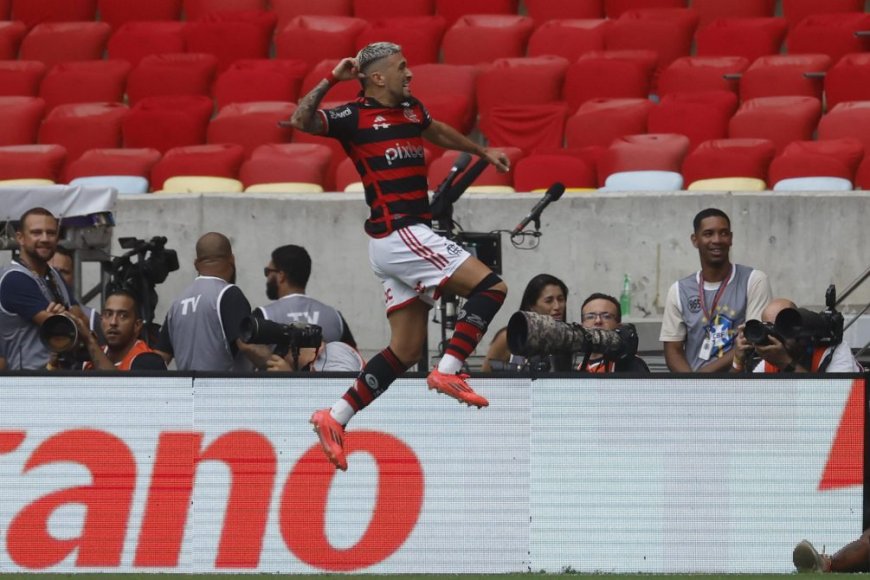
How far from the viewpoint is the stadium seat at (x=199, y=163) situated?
13445mm

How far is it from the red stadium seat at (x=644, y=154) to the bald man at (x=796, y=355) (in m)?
4.53

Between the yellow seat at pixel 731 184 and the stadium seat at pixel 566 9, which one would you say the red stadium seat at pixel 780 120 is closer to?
the yellow seat at pixel 731 184

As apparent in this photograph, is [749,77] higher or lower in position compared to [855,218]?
higher

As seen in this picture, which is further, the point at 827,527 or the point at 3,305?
the point at 3,305

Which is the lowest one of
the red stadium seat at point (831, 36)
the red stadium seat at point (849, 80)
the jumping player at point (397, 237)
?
the jumping player at point (397, 237)

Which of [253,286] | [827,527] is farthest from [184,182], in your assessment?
[827,527]

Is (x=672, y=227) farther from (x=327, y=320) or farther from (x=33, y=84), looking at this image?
(x=33, y=84)

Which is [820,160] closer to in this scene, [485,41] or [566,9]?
[485,41]

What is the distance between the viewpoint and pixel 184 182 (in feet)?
43.6

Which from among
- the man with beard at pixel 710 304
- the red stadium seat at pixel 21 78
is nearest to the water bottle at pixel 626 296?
the man with beard at pixel 710 304

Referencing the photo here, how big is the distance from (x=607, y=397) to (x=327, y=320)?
185cm

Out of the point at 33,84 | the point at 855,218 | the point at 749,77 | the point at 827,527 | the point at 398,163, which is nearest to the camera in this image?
the point at 398,163

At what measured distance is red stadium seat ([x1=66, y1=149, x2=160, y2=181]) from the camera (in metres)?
13.6

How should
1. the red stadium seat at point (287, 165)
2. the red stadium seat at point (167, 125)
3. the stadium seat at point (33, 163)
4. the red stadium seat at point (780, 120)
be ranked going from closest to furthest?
the red stadium seat at point (780, 120) → the red stadium seat at point (287, 165) → the stadium seat at point (33, 163) → the red stadium seat at point (167, 125)
